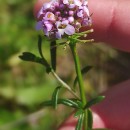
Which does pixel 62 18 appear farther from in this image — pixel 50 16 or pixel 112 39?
pixel 112 39

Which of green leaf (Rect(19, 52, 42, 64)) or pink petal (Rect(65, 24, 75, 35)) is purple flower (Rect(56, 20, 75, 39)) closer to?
pink petal (Rect(65, 24, 75, 35))

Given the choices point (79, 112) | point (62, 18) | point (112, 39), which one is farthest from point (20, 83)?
point (62, 18)

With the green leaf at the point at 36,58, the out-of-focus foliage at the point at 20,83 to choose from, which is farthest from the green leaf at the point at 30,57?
the out-of-focus foliage at the point at 20,83

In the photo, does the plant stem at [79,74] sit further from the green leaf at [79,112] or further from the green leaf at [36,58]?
the green leaf at [36,58]

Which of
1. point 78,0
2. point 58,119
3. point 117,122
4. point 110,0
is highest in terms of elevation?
point 78,0

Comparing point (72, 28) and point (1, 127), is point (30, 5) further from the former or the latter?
point (72, 28)

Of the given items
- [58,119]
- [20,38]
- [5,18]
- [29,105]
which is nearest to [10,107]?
[29,105]
